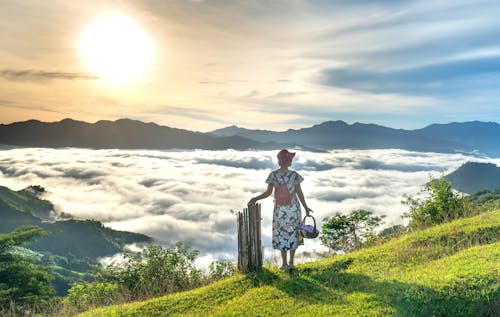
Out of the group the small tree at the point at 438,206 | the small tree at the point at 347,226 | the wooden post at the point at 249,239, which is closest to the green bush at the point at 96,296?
the wooden post at the point at 249,239

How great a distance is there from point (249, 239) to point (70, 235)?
471 ft

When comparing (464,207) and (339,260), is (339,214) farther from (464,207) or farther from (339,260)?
(339,260)

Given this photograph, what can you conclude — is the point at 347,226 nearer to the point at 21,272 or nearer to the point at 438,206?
the point at 438,206

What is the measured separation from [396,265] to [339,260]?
63.9 inches

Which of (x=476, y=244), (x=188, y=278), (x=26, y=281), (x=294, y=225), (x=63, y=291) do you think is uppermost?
(x=294, y=225)

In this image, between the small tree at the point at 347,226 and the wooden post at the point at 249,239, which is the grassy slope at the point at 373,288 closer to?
the wooden post at the point at 249,239

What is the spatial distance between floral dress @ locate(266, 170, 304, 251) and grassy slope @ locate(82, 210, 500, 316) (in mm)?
881

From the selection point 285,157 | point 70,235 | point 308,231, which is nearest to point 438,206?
point 308,231

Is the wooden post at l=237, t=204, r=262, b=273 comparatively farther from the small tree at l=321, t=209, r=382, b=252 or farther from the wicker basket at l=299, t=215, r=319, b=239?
the small tree at l=321, t=209, r=382, b=252

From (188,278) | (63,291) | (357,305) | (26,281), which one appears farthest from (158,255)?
(63,291)

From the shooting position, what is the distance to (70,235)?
137625mm

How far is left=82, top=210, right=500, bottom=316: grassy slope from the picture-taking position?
25.5 ft

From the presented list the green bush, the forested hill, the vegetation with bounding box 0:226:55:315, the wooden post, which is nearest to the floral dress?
the wooden post

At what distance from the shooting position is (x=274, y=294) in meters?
9.09
